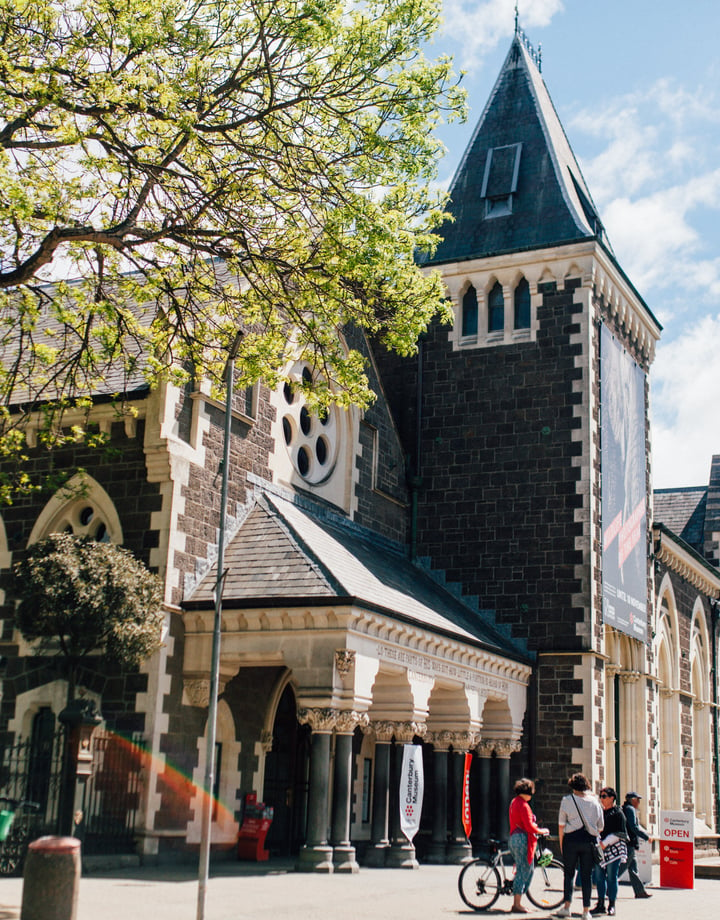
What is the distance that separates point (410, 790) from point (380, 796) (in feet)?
1.91

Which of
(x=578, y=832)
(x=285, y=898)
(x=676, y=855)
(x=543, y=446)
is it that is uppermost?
(x=543, y=446)

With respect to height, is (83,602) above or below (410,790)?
above

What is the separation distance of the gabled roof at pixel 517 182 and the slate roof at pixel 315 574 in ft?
29.5

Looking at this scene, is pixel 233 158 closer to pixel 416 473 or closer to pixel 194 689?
pixel 194 689

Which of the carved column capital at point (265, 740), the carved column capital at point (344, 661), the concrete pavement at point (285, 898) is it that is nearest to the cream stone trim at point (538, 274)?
the carved column capital at point (265, 740)

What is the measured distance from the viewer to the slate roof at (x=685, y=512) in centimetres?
4322

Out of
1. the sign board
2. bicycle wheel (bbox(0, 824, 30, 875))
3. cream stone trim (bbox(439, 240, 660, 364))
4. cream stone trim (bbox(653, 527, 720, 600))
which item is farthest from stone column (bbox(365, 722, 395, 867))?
cream stone trim (bbox(653, 527, 720, 600))

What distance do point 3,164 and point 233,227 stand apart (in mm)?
3431

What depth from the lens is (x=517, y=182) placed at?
30.0 meters

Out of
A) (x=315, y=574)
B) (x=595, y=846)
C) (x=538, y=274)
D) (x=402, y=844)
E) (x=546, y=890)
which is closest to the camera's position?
(x=595, y=846)

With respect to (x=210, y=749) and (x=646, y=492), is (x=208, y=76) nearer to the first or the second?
(x=210, y=749)

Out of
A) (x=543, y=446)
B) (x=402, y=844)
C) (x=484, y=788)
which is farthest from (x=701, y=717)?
(x=402, y=844)

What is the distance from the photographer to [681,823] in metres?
19.9

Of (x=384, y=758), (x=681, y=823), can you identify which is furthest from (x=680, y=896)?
(x=384, y=758)
